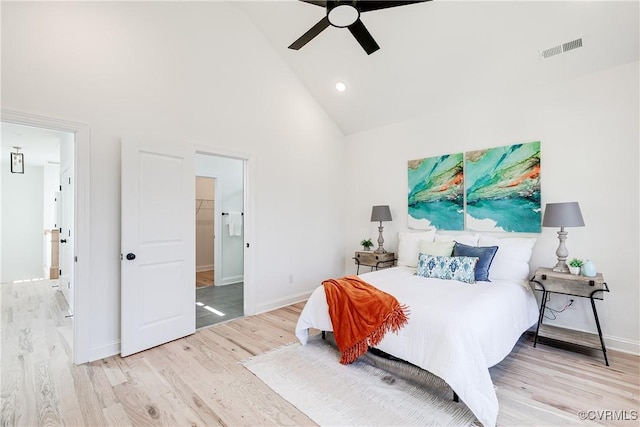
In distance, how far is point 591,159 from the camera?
3.04m

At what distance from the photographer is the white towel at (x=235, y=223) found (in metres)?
5.82

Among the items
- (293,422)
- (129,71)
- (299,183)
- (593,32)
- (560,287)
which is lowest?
(293,422)

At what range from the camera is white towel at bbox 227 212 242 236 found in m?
5.82

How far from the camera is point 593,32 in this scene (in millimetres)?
2746

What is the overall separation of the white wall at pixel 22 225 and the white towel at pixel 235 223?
415 centimetres

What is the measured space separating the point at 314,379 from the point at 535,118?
356cm

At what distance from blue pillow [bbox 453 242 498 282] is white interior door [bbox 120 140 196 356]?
3034 mm

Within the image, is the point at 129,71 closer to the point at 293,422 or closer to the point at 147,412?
the point at 147,412

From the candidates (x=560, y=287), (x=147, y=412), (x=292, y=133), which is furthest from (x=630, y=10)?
(x=147, y=412)

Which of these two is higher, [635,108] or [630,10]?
[630,10]

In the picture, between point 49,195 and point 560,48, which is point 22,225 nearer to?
point 49,195

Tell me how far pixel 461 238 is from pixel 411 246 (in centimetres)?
61

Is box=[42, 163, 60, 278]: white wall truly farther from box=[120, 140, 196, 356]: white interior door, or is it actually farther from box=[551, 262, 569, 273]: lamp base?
box=[551, 262, 569, 273]: lamp base

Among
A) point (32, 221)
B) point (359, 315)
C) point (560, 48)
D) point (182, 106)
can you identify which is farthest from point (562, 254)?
point (32, 221)
